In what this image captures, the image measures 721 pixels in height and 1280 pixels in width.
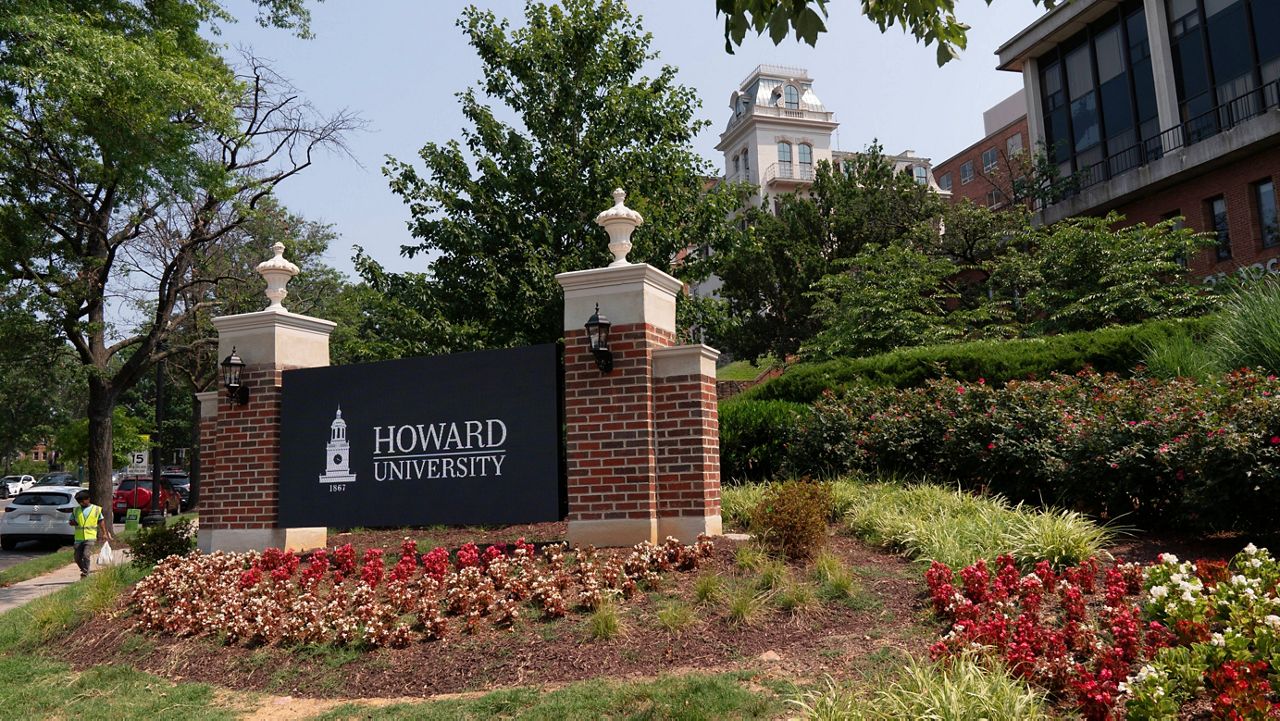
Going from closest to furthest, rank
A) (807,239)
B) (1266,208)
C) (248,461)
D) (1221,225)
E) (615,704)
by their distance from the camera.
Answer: (615,704), (248,461), (1266,208), (1221,225), (807,239)

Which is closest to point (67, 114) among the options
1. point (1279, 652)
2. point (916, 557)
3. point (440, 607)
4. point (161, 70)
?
point (161, 70)

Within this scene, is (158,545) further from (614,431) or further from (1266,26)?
(1266,26)

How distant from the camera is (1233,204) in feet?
78.9

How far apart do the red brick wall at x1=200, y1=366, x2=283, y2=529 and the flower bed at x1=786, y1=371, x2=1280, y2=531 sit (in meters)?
6.10

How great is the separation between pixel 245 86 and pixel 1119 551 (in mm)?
18560

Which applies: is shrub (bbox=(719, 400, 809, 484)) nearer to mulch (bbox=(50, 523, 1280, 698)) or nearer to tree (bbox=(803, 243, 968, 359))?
mulch (bbox=(50, 523, 1280, 698))

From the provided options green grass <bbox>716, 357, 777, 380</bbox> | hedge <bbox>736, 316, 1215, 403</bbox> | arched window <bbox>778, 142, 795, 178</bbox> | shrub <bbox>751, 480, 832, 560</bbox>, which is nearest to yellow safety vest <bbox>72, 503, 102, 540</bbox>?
hedge <bbox>736, 316, 1215, 403</bbox>

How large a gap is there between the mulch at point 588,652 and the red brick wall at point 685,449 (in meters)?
1.13

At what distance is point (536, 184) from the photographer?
14.3 meters

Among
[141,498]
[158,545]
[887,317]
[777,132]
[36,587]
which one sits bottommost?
[36,587]

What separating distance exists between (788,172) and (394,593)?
52218 millimetres

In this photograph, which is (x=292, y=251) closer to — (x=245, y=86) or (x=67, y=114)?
(x=245, y=86)

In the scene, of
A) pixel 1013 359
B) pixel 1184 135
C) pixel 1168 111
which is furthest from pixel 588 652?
pixel 1168 111

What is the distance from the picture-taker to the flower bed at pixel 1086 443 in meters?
6.61
